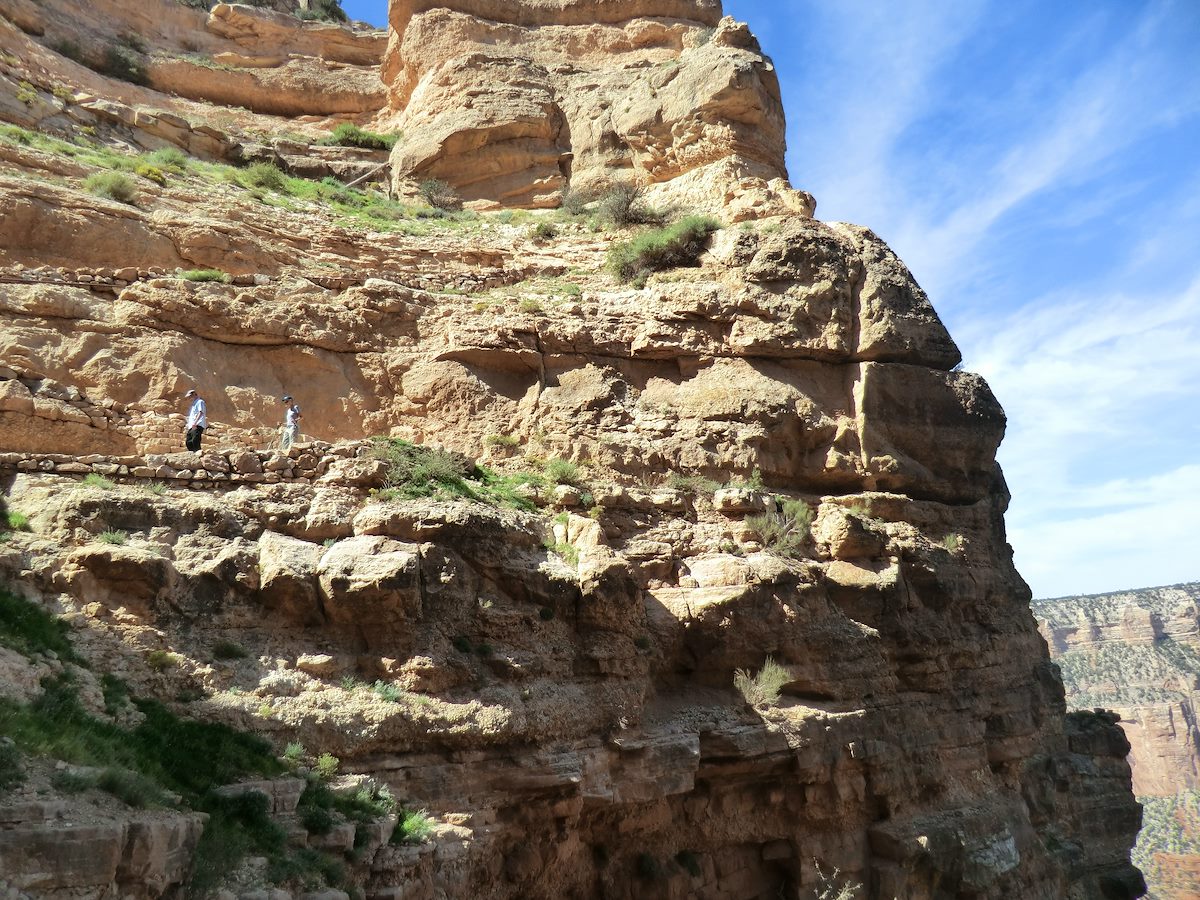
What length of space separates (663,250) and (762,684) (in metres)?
8.56

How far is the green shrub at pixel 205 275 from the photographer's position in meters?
14.2

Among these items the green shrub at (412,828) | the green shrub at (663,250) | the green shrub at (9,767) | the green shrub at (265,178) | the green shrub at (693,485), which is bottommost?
the green shrub at (412,828)

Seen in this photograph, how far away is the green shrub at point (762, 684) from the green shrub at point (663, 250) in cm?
795

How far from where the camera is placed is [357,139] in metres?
23.7

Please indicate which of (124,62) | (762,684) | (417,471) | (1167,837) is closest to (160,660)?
(417,471)

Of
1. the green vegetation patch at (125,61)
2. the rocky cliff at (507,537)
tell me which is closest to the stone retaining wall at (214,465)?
the rocky cliff at (507,537)

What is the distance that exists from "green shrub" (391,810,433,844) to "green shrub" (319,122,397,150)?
19479 millimetres

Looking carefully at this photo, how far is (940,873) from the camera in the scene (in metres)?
13.3

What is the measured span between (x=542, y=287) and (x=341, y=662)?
31.5ft

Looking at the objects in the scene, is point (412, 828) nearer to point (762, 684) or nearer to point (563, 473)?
point (762, 684)

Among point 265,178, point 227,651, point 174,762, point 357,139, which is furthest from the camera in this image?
point 357,139

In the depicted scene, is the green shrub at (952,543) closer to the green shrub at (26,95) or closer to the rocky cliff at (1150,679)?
the green shrub at (26,95)

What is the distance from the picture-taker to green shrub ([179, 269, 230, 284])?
1420 centimetres

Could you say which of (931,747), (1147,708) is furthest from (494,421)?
(1147,708)
